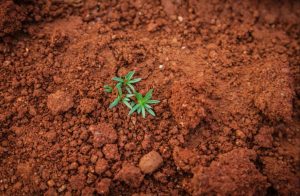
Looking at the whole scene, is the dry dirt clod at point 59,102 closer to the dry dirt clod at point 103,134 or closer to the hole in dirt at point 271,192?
the dry dirt clod at point 103,134

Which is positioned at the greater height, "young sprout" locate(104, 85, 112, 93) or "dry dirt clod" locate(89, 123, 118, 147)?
"young sprout" locate(104, 85, 112, 93)

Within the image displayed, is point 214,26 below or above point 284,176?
above

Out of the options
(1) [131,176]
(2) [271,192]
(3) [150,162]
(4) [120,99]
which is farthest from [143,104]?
(2) [271,192]

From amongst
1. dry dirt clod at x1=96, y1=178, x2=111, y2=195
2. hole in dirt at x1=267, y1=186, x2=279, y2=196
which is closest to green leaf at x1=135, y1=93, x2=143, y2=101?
dry dirt clod at x1=96, y1=178, x2=111, y2=195

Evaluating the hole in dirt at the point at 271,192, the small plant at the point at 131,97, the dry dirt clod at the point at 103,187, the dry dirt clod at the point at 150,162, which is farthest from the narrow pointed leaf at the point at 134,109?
the hole in dirt at the point at 271,192

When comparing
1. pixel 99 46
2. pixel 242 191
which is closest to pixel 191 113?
pixel 242 191

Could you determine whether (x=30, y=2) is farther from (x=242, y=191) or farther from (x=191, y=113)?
(x=242, y=191)

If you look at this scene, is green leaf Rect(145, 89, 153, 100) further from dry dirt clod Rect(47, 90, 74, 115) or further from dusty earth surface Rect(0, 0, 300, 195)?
dry dirt clod Rect(47, 90, 74, 115)
